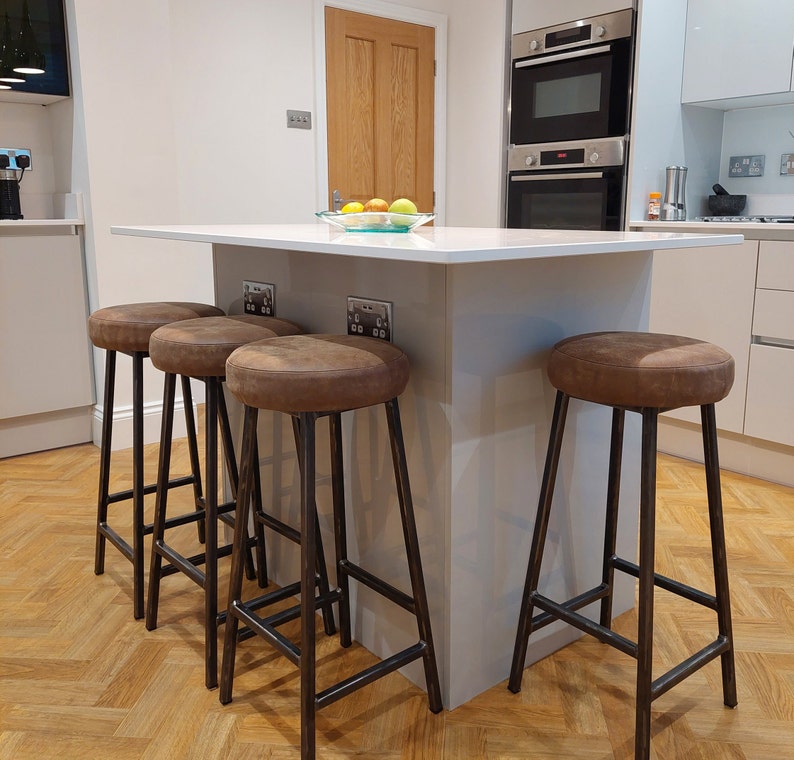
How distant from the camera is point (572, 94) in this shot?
3.92m

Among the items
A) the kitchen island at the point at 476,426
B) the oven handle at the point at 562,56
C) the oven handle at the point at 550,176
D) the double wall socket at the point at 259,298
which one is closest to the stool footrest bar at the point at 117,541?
the kitchen island at the point at 476,426

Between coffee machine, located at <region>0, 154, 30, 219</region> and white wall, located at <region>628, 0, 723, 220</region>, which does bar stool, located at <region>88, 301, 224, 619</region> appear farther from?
white wall, located at <region>628, 0, 723, 220</region>

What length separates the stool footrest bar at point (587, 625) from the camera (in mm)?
1520

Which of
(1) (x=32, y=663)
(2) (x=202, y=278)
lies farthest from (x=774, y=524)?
(2) (x=202, y=278)

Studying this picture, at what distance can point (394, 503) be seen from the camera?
1714mm

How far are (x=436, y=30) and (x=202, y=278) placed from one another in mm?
2165

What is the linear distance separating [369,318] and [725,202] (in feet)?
8.91

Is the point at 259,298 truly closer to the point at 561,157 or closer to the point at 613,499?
the point at 613,499

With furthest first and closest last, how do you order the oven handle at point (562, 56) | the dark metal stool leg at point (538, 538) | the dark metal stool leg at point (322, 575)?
the oven handle at point (562, 56) → the dark metal stool leg at point (322, 575) → the dark metal stool leg at point (538, 538)

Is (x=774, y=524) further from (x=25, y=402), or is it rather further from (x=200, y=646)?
(x=25, y=402)

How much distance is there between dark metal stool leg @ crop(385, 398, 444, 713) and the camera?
1.52 m

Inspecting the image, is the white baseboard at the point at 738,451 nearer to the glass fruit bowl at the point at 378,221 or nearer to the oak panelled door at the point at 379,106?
the glass fruit bowl at the point at 378,221

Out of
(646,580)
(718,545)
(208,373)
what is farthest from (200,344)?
(718,545)

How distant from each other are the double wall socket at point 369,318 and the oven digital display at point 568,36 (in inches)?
107
